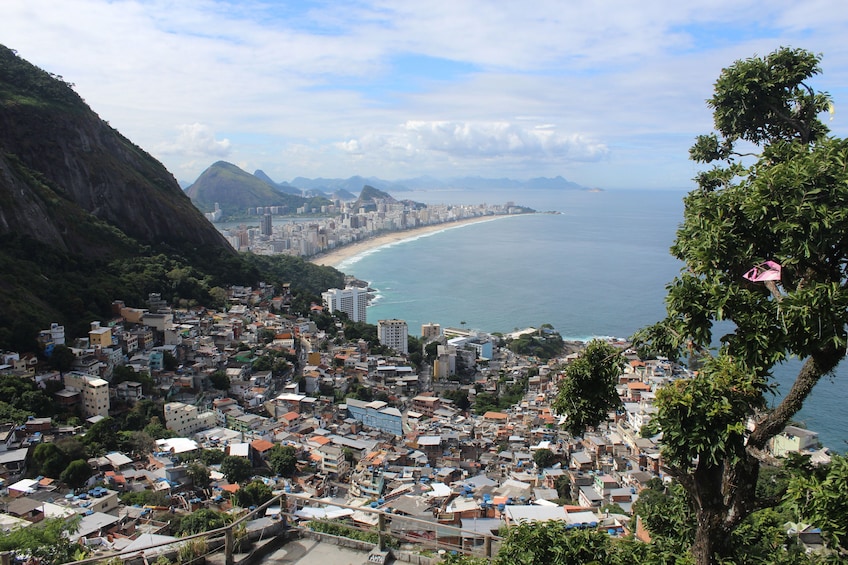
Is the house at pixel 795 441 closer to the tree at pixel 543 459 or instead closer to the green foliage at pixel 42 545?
the tree at pixel 543 459

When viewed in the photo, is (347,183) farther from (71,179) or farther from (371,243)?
(71,179)

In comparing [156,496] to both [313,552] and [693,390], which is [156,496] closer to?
[313,552]

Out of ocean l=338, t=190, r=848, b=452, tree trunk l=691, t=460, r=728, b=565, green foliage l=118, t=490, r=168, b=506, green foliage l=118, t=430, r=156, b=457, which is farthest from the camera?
ocean l=338, t=190, r=848, b=452

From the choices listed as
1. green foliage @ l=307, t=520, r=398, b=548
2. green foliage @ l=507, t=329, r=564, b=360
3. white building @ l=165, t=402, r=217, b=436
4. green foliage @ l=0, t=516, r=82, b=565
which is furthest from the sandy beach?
green foliage @ l=0, t=516, r=82, b=565

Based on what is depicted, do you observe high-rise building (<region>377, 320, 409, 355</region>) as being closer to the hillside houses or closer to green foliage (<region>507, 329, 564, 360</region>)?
the hillside houses

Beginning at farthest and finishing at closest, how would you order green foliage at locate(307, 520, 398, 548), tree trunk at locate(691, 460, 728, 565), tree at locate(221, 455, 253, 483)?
tree at locate(221, 455, 253, 483) → green foliage at locate(307, 520, 398, 548) → tree trunk at locate(691, 460, 728, 565)

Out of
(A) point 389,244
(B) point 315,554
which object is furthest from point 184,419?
(A) point 389,244

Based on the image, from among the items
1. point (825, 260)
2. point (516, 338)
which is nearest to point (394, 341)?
point (516, 338)
